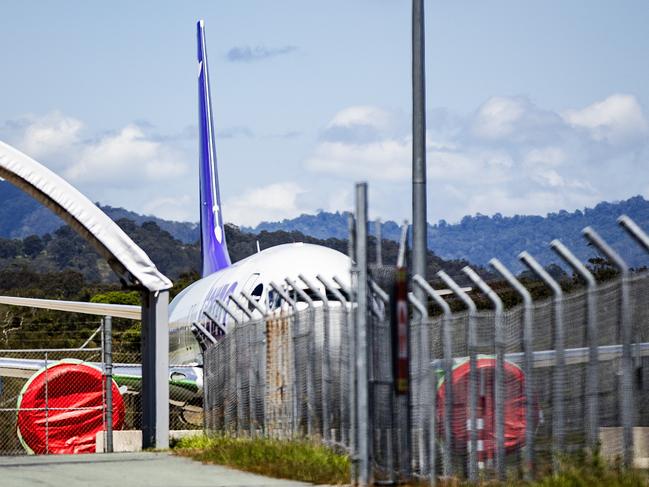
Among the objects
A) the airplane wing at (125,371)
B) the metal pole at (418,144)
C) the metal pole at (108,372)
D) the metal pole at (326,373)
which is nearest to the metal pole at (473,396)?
the metal pole at (326,373)

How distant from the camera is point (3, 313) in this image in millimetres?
114250

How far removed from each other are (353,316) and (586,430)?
287cm

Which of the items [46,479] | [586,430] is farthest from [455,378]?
[46,479]

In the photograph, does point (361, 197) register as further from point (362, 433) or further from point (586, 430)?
point (586, 430)

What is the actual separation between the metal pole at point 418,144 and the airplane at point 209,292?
7.04ft

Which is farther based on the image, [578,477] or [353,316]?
[353,316]

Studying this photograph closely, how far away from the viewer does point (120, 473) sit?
583 inches

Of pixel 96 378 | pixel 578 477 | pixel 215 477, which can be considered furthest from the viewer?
pixel 96 378

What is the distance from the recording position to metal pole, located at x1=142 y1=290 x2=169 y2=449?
20.2 meters

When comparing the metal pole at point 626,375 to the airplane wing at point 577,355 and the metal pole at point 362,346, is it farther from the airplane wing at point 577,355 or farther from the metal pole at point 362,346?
the metal pole at point 362,346

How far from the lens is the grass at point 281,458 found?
13.3 metres

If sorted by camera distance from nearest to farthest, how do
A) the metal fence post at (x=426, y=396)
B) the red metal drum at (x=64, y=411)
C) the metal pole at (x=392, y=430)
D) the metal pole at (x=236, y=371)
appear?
the metal pole at (x=392, y=430) → the metal fence post at (x=426, y=396) → the metal pole at (x=236, y=371) → the red metal drum at (x=64, y=411)

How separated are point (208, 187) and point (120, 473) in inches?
1297

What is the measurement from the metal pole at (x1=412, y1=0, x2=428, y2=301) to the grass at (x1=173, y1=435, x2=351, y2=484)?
2.64 m
